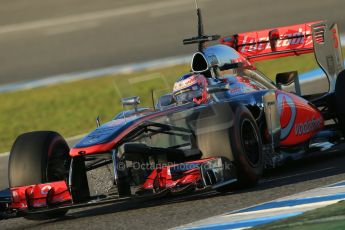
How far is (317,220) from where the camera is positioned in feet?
19.0

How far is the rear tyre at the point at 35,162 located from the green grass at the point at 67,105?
472 centimetres

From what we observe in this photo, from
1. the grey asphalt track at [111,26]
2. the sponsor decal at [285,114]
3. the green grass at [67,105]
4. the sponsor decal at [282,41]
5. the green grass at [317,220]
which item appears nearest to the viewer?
the green grass at [317,220]

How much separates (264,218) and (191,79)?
2.44 m

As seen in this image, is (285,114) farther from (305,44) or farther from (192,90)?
(305,44)

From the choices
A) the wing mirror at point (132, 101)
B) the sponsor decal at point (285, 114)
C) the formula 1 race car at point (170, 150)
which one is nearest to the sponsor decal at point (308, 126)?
the formula 1 race car at point (170, 150)

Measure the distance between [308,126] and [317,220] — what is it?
3.11m

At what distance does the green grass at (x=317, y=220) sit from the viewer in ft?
18.4

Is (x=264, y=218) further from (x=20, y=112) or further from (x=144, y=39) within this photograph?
(x=144, y=39)

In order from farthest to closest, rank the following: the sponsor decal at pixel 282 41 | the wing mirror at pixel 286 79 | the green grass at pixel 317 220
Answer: the sponsor decal at pixel 282 41
the wing mirror at pixel 286 79
the green grass at pixel 317 220

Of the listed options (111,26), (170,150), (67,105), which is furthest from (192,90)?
(111,26)

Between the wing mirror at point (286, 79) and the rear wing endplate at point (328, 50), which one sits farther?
the rear wing endplate at point (328, 50)

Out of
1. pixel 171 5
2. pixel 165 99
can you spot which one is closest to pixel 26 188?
pixel 165 99

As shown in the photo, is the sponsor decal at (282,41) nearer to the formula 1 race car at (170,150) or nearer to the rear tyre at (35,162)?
the formula 1 race car at (170,150)

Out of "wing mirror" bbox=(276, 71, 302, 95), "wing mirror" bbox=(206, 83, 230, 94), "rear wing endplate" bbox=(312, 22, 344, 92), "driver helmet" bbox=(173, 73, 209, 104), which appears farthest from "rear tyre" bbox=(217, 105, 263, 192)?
"rear wing endplate" bbox=(312, 22, 344, 92)
